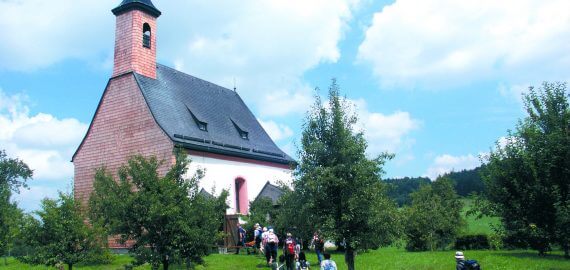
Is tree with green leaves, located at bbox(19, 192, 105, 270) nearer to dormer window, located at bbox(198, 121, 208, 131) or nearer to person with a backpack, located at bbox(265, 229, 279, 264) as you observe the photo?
person with a backpack, located at bbox(265, 229, 279, 264)

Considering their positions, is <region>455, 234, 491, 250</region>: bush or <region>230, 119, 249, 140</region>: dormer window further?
<region>230, 119, 249, 140</region>: dormer window

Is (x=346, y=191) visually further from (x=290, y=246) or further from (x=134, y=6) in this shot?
(x=134, y=6)

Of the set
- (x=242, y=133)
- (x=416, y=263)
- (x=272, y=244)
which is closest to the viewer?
(x=272, y=244)

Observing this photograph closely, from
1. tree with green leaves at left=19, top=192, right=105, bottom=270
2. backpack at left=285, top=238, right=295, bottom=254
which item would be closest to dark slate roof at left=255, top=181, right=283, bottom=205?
backpack at left=285, top=238, right=295, bottom=254

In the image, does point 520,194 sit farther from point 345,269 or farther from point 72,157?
point 72,157

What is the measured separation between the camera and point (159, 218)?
13.7 metres

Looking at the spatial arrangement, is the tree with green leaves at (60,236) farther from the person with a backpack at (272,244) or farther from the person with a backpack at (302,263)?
the person with a backpack at (302,263)

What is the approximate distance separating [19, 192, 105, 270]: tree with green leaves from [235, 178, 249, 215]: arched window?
51.3 feet

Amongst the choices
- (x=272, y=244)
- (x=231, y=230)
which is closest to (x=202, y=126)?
(x=231, y=230)

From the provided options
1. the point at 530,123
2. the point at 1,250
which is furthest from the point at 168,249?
the point at 1,250

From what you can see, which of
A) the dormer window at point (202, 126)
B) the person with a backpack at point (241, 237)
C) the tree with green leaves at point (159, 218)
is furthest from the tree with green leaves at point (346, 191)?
the dormer window at point (202, 126)

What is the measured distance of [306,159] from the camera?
14.6 m

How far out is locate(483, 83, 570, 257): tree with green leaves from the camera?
15.2m

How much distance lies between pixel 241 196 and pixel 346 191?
19.0 meters
